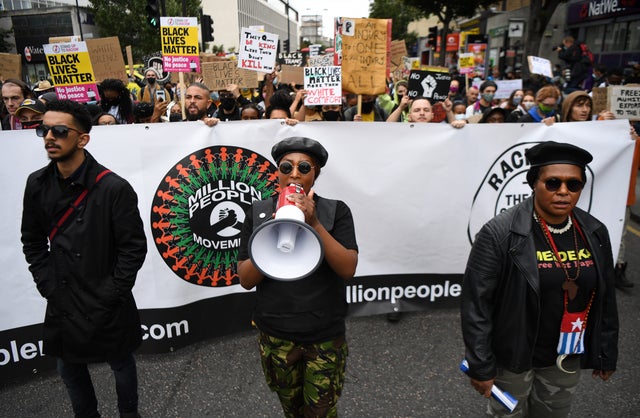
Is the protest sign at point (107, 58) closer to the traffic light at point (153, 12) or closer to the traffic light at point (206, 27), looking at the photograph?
the traffic light at point (153, 12)

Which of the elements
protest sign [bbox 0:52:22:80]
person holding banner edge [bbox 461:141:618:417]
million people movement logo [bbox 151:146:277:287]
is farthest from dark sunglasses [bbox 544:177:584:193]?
protest sign [bbox 0:52:22:80]

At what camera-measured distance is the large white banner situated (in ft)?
10.5

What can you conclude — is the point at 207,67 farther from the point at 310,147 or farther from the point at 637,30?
the point at 637,30

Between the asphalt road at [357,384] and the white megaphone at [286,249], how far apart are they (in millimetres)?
1478

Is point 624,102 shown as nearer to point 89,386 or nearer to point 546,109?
point 546,109

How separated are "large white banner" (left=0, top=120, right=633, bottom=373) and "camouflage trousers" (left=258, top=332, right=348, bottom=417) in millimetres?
1494

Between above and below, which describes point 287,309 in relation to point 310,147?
below

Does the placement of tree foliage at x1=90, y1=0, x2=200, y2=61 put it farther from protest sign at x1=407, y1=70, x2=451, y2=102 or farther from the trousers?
the trousers

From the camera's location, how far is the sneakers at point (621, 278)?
4.39 metres

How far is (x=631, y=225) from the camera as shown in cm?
633

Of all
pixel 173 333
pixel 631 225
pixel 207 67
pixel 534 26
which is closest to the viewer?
pixel 173 333

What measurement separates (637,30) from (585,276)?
20.4 meters

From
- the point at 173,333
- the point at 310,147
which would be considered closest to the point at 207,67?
the point at 173,333

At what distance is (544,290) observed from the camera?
6.40 feet
